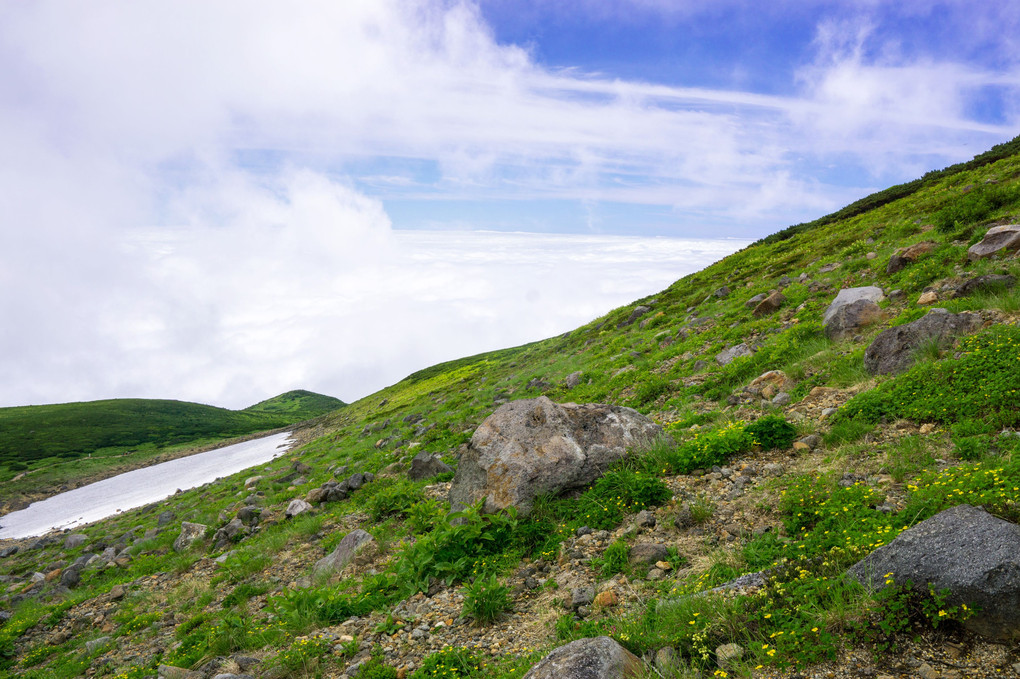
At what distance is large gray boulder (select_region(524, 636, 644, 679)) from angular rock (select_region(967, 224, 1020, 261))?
1700 cm

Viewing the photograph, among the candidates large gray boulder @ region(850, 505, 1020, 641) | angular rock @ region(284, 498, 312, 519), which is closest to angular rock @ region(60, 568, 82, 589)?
angular rock @ region(284, 498, 312, 519)

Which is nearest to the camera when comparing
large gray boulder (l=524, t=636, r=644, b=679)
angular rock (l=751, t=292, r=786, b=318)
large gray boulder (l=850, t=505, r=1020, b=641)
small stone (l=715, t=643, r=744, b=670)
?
large gray boulder (l=850, t=505, r=1020, b=641)

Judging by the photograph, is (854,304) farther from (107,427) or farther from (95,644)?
(107,427)

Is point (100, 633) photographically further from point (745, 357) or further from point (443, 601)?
point (745, 357)

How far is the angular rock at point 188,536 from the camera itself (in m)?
18.6

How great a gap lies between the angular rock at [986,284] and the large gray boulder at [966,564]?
1033cm

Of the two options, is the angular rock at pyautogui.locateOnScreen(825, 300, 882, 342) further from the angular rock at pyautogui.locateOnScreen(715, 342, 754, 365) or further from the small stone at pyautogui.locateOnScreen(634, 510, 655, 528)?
the small stone at pyautogui.locateOnScreen(634, 510, 655, 528)

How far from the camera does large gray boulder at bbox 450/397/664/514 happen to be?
34.4 feet

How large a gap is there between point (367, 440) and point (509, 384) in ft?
35.2

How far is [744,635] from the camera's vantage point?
214 inches

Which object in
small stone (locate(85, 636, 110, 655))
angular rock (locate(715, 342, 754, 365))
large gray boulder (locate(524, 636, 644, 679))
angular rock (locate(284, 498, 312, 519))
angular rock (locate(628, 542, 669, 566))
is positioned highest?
angular rock (locate(715, 342, 754, 365))

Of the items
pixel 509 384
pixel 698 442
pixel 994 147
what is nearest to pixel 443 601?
pixel 698 442

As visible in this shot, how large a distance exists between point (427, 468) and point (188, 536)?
1046cm

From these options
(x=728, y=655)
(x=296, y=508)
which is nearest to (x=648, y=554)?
(x=728, y=655)
